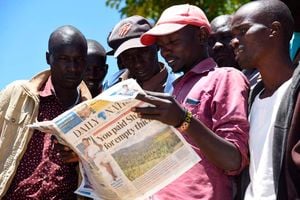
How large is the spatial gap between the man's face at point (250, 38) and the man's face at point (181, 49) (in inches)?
9.9

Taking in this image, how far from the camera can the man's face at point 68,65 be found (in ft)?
10.1

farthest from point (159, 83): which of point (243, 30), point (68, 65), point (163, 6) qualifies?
point (163, 6)

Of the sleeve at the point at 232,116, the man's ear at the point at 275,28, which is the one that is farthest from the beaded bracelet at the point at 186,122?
the man's ear at the point at 275,28

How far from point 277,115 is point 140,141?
567mm

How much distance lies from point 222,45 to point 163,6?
453 cm

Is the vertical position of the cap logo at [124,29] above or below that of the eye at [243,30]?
below

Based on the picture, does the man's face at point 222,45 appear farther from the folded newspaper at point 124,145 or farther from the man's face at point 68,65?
the folded newspaper at point 124,145

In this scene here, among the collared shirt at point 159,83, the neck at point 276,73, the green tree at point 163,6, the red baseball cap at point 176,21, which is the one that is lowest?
the green tree at point 163,6

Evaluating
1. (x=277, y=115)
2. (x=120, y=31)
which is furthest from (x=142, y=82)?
(x=277, y=115)

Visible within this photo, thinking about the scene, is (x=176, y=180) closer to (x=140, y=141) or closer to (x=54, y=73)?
(x=140, y=141)

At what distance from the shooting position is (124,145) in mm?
2434

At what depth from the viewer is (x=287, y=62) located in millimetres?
2527

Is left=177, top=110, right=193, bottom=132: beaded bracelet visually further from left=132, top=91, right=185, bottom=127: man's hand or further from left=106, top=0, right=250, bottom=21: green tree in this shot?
left=106, top=0, right=250, bottom=21: green tree

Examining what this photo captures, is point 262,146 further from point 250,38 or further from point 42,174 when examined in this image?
point 42,174
